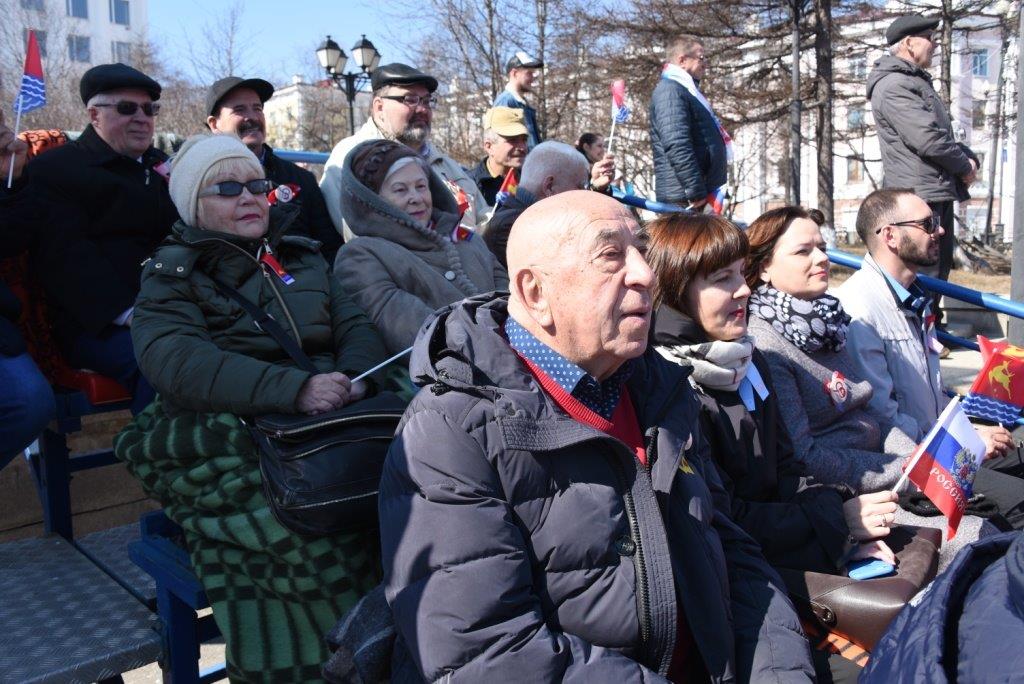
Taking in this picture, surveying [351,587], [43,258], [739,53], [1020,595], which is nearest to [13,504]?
[43,258]

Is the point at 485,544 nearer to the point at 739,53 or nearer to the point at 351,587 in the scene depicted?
the point at 351,587

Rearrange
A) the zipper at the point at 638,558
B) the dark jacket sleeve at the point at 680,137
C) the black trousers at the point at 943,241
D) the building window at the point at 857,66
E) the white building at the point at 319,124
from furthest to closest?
the white building at the point at 319,124 → the building window at the point at 857,66 → the dark jacket sleeve at the point at 680,137 → the black trousers at the point at 943,241 → the zipper at the point at 638,558

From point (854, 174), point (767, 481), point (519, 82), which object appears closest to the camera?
point (767, 481)

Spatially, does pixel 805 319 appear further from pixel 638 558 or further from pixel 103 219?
pixel 103 219

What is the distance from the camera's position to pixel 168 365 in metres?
2.66

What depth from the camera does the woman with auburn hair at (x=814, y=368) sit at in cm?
317

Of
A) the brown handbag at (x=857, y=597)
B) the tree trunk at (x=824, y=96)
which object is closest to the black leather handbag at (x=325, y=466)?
the brown handbag at (x=857, y=597)

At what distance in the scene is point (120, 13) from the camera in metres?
63.0

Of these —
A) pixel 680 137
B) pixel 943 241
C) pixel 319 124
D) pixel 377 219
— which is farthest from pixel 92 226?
pixel 319 124

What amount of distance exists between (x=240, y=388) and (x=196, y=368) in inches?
6.0

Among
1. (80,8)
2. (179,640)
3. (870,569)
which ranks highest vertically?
(80,8)

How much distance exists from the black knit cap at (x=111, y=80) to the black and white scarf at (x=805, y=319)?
265 cm

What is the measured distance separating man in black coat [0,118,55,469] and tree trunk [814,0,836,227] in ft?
48.9

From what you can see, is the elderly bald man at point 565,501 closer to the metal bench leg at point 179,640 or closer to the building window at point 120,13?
the metal bench leg at point 179,640
